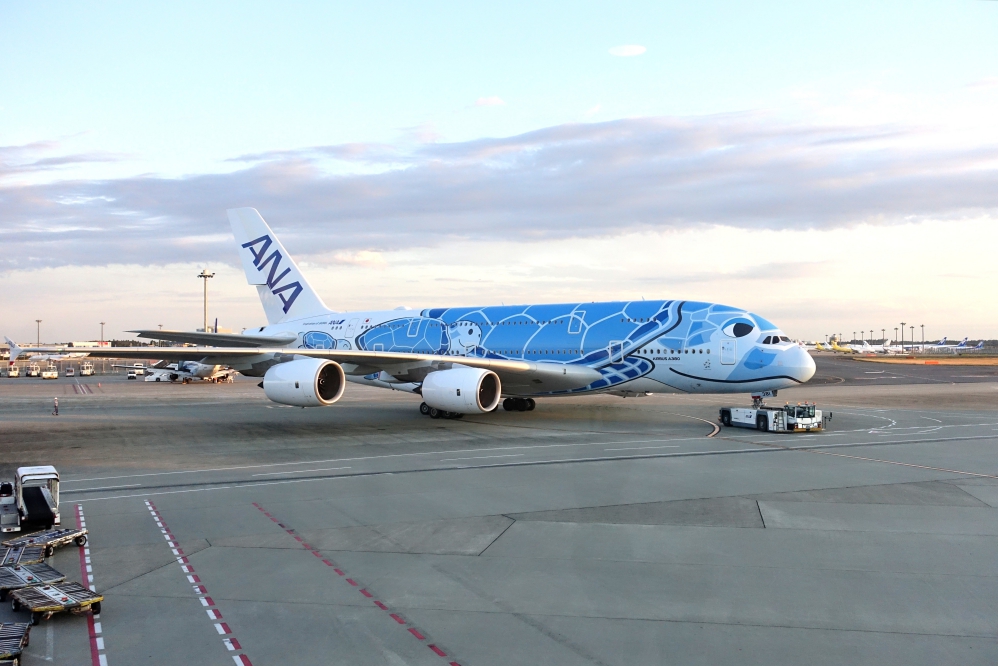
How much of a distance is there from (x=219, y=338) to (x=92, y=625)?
22008 millimetres

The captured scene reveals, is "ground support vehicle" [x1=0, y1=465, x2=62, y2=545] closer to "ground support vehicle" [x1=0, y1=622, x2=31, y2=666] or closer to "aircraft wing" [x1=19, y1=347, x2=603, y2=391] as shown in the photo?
"ground support vehicle" [x1=0, y1=622, x2=31, y2=666]

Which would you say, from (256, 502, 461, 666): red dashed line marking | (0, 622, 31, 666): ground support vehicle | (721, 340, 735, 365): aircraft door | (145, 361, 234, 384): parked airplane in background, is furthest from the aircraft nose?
(145, 361, 234, 384): parked airplane in background

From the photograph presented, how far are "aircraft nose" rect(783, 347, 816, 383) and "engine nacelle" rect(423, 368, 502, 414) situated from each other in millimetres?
9567

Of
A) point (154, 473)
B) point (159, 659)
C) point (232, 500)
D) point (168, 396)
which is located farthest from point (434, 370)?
point (168, 396)

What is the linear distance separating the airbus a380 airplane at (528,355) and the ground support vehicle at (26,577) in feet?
38.5

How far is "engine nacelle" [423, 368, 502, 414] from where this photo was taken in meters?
24.9

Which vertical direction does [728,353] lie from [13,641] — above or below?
above

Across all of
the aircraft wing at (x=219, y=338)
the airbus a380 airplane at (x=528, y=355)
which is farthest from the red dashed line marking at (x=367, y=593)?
the aircraft wing at (x=219, y=338)

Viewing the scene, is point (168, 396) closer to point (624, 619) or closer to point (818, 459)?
point (818, 459)

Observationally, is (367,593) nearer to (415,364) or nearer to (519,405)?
(415,364)

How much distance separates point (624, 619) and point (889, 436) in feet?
60.2

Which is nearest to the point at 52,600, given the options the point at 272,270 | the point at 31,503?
the point at 31,503

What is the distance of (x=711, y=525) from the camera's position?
39.8 feet

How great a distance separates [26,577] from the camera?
905 centimetres
